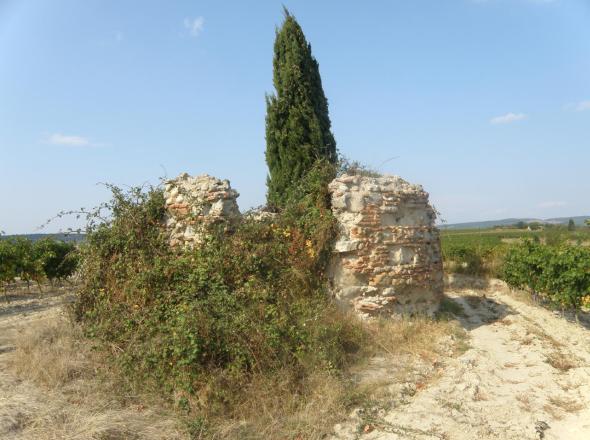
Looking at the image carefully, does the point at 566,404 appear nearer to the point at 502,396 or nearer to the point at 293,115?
the point at 502,396

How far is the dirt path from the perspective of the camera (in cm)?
431

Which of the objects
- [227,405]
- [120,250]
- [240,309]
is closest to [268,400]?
[227,405]

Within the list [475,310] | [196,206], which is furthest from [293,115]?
[475,310]

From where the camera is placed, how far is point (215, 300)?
548cm

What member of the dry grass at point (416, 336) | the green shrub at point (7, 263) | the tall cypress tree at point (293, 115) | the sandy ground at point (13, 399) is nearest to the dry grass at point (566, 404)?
the dry grass at point (416, 336)

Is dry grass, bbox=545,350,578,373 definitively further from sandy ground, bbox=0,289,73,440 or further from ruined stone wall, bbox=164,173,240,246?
sandy ground, bbox=0,289,73,440

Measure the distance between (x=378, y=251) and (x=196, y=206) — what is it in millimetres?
2943

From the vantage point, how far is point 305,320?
558 centimetres

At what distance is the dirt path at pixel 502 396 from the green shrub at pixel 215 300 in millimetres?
976

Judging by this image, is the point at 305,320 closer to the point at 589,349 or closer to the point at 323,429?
the point at 323,429

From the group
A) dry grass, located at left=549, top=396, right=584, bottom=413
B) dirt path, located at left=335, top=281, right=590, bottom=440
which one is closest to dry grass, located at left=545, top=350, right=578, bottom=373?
dirt path, located at left=335, top=281, right=590, bottom=440

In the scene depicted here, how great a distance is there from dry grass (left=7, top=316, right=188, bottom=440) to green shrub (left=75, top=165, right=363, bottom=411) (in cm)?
27

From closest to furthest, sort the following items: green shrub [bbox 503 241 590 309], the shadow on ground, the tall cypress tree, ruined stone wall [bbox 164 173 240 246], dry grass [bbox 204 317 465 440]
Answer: dry grass [bbox 204 317 465 440]
ruined stone wall [bbox 164 173 240 246]
the shadow on ground
green shrub [bbox 503 241 590 309]
the tall cypress tree

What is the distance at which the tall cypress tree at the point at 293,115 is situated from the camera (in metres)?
12.1
